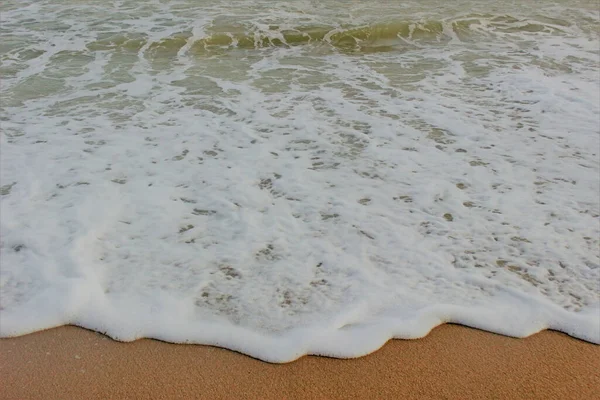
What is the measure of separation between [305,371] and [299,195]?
1536mm

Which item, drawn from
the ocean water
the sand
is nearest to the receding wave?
the ocean water

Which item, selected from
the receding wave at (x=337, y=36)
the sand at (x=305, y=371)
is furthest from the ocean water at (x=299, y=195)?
the receding wave at (x=337, y=36)

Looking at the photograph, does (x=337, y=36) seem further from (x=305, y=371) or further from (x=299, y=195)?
(x=305, y=371)

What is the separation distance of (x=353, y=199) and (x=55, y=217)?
1779 mm

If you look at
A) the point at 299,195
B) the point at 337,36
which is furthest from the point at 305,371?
the point at 337,36

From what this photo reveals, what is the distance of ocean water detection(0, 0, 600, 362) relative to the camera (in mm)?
2465

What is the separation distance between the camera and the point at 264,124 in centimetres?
474

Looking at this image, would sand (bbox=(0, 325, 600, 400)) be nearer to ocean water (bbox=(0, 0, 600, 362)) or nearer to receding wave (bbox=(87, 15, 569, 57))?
ocean water (bbox=(0, 0, 600, 362))

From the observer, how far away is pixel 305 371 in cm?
215

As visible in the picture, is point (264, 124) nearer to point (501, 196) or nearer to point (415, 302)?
point (501, 196)

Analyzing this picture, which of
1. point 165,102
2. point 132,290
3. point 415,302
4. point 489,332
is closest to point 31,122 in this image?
point 165,102

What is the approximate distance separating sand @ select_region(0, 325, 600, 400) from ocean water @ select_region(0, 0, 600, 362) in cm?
8

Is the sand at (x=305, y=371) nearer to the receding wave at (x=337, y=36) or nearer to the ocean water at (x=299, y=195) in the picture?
the ocean water at (x=299, y=195)

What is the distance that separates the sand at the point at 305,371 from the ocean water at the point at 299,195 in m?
0.08
